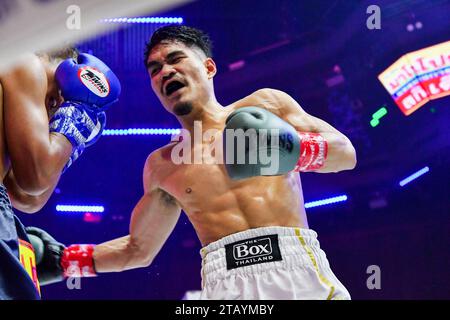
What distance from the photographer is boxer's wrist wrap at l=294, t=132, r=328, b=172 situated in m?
2.11

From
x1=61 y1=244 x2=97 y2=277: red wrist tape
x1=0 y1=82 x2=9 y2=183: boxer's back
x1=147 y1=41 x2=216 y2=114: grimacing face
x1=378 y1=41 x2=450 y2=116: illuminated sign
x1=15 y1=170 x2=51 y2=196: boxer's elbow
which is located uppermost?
x1=378 y1=41 x2=450 y2=116: illuminated sign

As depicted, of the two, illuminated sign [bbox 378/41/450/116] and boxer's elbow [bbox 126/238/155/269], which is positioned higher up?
illuminated sign [bbox 378/41/450/116]

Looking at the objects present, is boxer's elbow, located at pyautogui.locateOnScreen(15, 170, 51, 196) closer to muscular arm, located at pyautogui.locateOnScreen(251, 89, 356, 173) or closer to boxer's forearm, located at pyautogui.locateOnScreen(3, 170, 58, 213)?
boxer's forearm, located at pyautogui.locateOnScreen(3, 170, 58, 213)

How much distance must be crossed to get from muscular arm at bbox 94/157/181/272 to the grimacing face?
30 centimetres

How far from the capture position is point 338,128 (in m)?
4.59

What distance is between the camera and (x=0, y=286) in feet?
5.46

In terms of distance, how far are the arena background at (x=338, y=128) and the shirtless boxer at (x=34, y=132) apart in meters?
1.75

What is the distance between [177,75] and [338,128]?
2.31m

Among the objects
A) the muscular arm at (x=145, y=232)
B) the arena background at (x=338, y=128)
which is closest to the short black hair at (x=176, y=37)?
the muscular arm at (x=145, y=232)

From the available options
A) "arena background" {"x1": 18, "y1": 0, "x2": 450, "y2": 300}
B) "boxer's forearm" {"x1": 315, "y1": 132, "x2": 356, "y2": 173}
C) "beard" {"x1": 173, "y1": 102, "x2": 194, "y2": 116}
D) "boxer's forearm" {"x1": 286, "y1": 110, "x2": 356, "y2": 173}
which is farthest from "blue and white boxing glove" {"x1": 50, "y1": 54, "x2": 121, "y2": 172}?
"arena background" {"x1": 18, "y1": 0, "x2": 450, "y2": 300}

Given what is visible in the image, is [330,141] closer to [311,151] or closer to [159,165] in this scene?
[311,151]

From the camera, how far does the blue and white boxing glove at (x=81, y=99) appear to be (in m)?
2.13

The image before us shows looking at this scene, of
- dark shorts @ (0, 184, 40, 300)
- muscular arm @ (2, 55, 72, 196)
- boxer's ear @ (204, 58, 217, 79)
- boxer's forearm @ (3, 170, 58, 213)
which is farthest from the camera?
boxer's ear @ (204, 58, 217, 79)
